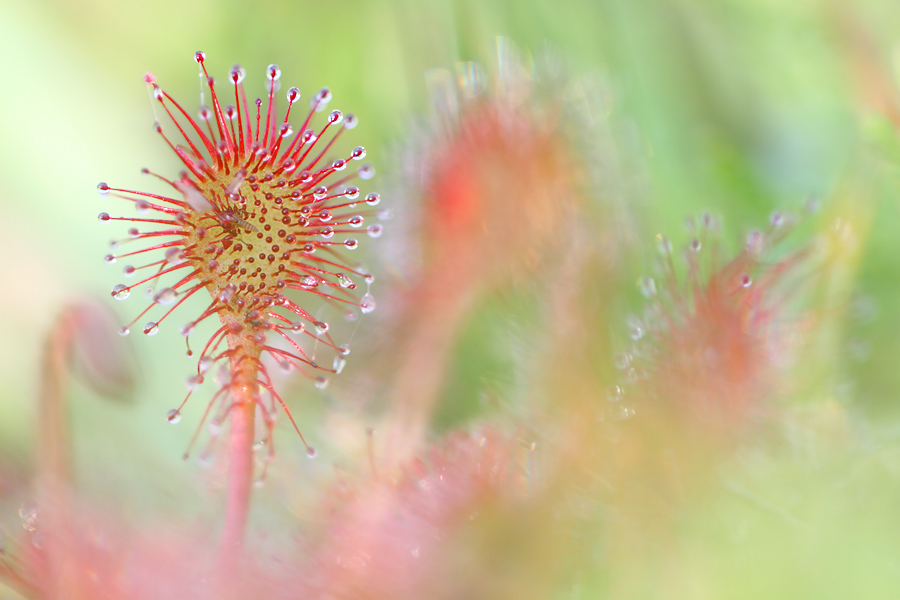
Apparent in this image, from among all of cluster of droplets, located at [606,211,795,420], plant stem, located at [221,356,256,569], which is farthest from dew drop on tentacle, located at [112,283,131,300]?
cluster of droplets, located at [606,211,795,420]

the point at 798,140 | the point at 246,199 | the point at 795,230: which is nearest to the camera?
the point at 246,199

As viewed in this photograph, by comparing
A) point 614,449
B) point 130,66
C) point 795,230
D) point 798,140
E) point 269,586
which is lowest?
point 269,586

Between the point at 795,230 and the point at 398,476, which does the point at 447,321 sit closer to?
the point at 398,476

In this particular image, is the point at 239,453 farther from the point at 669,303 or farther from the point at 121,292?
the point at 669,303

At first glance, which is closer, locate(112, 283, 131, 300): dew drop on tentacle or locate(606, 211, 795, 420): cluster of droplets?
locate(112, 283, 131, 300): dew drop on tentacle

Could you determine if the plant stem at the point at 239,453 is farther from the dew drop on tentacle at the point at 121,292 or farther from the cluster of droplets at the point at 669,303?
the cluster of droplets at the point at 669,303

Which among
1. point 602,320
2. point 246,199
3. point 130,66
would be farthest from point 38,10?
point 602,320

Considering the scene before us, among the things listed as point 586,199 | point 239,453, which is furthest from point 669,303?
point 239,453

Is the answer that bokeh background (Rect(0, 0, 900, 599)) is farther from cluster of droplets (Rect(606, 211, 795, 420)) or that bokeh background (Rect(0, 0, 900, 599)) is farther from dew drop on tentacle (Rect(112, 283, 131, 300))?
dew drop on tentacle (Rect(112, 283, 131, 300))
